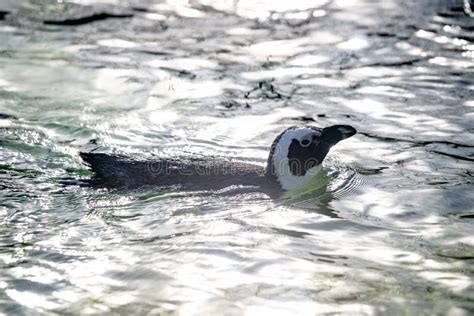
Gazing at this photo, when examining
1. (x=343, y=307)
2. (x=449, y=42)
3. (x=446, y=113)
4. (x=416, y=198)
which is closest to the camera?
(x=343, y=307)

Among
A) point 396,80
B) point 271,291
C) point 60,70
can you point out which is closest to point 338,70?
point 396,80

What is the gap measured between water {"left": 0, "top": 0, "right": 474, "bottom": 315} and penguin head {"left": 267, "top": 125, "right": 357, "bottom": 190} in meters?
0.33

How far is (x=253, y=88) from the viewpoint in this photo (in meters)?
11.3

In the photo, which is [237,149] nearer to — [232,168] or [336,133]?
[232,168]

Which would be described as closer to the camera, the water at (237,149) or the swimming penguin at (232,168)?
the water at (237,149)

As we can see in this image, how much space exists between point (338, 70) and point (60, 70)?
13.8 feet

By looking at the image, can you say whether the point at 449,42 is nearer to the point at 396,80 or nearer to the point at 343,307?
the point at 396,80

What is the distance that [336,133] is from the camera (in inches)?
310

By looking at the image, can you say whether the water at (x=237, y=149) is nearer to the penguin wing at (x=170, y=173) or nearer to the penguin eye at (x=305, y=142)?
the penguin wing at (x=170, y=173)

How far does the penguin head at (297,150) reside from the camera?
26.0 feet

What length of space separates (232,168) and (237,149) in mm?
1329

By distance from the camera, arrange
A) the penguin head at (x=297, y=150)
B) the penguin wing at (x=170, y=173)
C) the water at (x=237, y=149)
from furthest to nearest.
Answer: the penguin head at (x=297, y=150)
the penguin wing at (x=170, y=173)
the water at (x=237, y=149)

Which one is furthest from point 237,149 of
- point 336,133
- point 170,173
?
point 336,133

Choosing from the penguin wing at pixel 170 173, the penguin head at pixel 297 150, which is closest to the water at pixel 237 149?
the penguin wing at pixel 170 173
